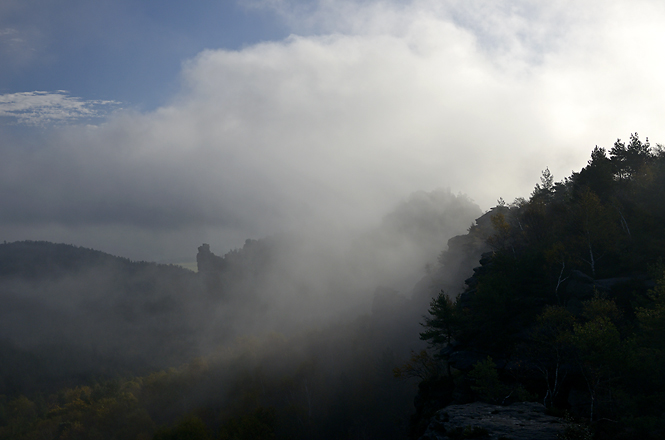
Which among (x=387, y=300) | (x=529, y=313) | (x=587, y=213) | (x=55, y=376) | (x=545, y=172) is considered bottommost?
(x=55, y=376)

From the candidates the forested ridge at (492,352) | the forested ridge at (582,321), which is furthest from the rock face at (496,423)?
the forested ridge at (582,321)

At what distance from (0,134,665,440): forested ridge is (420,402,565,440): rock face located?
110cm

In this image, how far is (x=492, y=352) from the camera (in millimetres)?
45344

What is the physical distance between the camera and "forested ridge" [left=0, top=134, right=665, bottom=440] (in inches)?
1153

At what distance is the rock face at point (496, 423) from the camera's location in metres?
23.3

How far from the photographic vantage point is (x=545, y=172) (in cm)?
10388

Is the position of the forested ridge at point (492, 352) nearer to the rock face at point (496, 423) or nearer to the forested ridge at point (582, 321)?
the forested ridge at point (582, 321)

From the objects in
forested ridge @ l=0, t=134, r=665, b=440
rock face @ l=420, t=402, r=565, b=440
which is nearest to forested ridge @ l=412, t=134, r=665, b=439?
forested ridge @ l=0, t=134, r=665, b=440

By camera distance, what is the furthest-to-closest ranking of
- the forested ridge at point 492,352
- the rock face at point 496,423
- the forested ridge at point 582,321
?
the forested ridge at point 492,352 < the forested ridge at point 582,321 < the rock face at point 496,423

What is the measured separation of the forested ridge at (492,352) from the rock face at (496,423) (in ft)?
3.59

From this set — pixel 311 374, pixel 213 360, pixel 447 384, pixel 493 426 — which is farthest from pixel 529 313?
pixel 213 360

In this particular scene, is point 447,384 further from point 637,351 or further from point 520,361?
point 637,351

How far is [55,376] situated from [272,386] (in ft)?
510

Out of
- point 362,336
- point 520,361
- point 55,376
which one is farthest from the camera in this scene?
point 55,376
